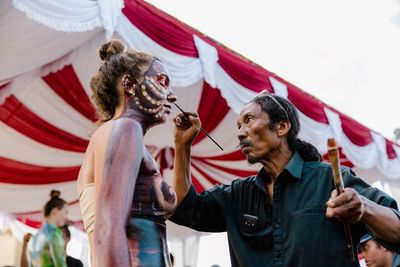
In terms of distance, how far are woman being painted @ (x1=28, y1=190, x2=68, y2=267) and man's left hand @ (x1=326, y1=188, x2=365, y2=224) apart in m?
3.20

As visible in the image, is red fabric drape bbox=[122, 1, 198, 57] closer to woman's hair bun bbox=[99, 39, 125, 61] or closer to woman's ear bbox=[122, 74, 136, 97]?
woman's hair bun bbox=[99, 39, 125, 61]

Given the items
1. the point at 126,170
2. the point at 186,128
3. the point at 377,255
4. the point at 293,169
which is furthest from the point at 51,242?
the point at 126,170

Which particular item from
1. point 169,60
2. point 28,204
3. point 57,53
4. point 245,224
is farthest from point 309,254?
point 28,204

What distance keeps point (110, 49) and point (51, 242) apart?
326cm

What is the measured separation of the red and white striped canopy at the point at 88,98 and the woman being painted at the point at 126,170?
2237 millimetres

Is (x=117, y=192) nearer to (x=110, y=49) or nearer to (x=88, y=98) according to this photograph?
(x=110, y=49)

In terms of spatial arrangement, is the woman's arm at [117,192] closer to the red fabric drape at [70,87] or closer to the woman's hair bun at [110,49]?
the woman's hair bun at [110,49]

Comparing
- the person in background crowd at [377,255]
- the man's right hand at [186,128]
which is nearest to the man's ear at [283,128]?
the man's right hand at [186,128]

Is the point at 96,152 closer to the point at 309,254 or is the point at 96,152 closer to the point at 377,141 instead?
the point at 309,254

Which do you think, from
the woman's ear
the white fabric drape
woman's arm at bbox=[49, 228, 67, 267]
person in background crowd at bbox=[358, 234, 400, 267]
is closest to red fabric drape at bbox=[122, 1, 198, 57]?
the white fabric drape

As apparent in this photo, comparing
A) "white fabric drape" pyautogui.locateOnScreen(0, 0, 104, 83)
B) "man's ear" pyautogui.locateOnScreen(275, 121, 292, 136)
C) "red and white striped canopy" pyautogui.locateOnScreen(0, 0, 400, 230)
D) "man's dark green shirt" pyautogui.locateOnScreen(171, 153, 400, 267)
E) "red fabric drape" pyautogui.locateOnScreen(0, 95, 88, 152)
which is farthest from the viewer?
"red fabric drape" pyautogui.locateOnScreen(0, 95, 88, 152)

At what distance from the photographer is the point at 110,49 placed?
1542 mm

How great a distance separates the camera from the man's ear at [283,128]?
201 cm

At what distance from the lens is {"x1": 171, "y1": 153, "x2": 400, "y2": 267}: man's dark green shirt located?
1716mm
